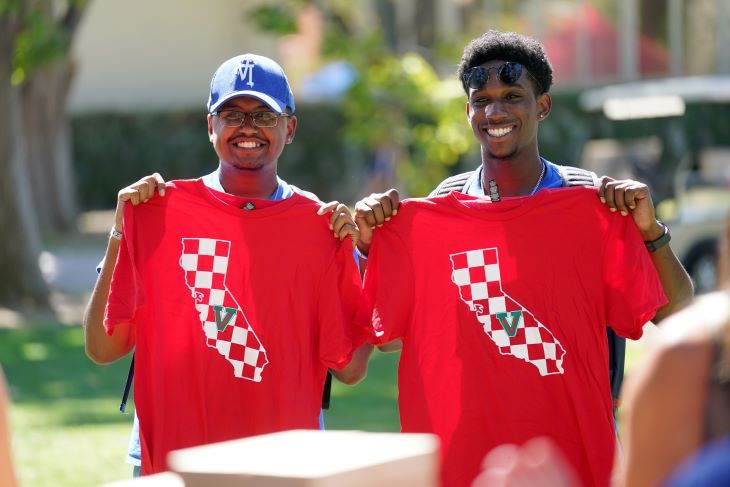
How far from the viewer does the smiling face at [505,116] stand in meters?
4.62

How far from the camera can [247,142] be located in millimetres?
4660

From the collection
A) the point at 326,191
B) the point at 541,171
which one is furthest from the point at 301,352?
the point at 326,191

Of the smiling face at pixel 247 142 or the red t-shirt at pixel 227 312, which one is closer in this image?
the red t-shirt at pixel 227 312

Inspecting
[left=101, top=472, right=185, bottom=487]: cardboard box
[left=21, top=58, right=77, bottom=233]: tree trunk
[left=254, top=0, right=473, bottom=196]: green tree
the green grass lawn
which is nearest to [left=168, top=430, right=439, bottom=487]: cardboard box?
[left=101, top=472, right=185, bottom=487]: cardboard box

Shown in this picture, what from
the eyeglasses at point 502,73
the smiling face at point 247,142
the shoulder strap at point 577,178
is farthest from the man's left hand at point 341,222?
the shoulder strap at point 577,178

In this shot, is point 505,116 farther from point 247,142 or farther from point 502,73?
point 247,142

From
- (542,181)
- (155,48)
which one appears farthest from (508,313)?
(155,48)

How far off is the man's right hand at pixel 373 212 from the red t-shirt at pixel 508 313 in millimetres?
33

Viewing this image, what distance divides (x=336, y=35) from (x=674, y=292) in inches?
666

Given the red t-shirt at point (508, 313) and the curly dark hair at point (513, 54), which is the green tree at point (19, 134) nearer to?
the curly dark hair at point (513, 54)

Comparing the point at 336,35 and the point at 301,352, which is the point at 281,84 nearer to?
the point at 301,352

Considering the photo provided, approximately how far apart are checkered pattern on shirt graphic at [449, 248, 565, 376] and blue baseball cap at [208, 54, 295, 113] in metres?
0.79

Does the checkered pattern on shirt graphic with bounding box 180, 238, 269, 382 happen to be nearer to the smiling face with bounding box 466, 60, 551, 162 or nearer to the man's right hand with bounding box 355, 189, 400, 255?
the man's right hand with bounding box 355, 189, 400, 255

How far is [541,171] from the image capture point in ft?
15.6
